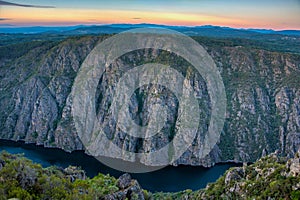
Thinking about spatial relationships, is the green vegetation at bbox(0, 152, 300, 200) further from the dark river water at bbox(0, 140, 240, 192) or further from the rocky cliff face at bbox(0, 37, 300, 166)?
the rocky cliff face at bbox(0, 37, 300, 166)

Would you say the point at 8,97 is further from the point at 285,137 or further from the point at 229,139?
the point at 285,137

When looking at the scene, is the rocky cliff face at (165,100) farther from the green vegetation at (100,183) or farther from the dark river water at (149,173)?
the green vegetation at (100,183)

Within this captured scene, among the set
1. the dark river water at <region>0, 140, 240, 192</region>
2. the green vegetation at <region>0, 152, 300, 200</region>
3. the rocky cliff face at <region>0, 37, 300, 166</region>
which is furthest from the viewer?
the rocky cliff face at <region>0, 37, 300, 166</region>

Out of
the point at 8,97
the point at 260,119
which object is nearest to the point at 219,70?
the point at 260,119

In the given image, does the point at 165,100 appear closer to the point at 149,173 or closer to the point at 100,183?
the point at 149,173

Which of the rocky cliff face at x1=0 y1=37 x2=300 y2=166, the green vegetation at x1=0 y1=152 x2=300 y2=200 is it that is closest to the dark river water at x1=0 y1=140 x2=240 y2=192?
the rocky cliff face at x1=0 y1=37 x2=300 y2=166
